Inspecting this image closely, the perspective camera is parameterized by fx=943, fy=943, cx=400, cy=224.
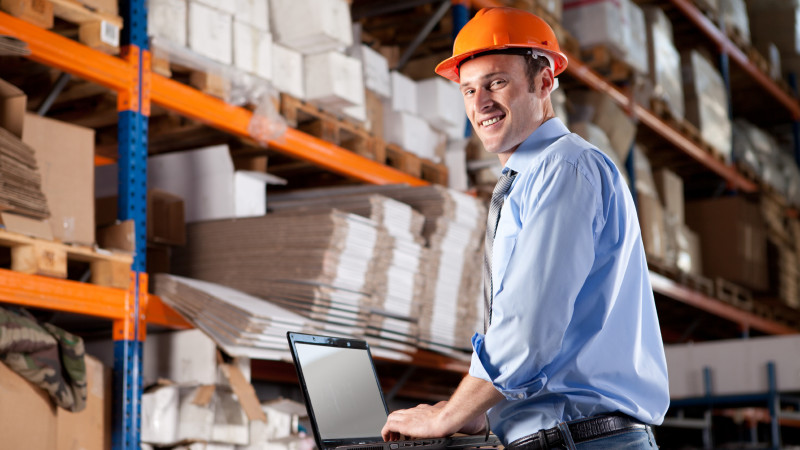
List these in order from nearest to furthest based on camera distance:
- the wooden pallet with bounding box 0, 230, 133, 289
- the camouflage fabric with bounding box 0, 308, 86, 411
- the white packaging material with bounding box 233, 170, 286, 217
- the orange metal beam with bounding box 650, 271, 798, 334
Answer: the camouflage fabric with bounding box 0, 308, 86, 411 → the wooden pallet with bounding box 0, 230, 133, 289 → the white packaging material with bounding box 233, 170, 286, 217 → the orange metal beam with bounding box 650, 271, 798, 334

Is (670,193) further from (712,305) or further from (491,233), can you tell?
(491,233)

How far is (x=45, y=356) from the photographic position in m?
3.62

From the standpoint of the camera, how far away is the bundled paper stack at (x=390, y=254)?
5137mm

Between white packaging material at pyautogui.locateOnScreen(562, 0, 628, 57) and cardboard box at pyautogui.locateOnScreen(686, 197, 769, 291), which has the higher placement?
white packaging material at pyautogui.locateOnScreen(562, 0, 628, 57)

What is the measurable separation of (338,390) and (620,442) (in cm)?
109

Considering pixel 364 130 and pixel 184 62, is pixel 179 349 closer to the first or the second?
pixel 184 62

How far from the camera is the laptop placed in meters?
2.81

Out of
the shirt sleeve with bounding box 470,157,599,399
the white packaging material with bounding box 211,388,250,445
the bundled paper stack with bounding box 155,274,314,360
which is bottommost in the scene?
the white packaging material with bounding box 211,388,250,445

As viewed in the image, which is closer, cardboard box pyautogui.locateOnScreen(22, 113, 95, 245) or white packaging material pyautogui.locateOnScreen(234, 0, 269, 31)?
cardboard box pyautogui.locateOnScreen(22, 113, 95, 245)

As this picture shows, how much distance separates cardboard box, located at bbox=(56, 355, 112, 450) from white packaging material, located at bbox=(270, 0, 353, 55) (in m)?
2.05

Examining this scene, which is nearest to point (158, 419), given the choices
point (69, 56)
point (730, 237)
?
point (69, 56)

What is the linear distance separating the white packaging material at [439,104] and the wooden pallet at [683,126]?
352cm

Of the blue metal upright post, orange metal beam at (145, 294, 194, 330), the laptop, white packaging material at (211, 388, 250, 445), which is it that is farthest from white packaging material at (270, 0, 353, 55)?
the laptop

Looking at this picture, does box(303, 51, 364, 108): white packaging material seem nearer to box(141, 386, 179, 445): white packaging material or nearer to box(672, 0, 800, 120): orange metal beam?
box(141, 386, 179, 445): white packaging material
